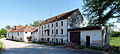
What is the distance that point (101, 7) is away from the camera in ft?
73.5

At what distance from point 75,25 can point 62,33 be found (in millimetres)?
4333

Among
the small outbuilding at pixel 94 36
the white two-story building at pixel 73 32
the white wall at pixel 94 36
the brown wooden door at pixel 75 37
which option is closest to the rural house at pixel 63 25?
the white two-story building at pixel 73 32

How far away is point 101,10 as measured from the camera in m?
21.8

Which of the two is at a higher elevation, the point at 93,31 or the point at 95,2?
the point at 95,2

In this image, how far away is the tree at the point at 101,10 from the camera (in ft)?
66.2

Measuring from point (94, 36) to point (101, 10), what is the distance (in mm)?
7493

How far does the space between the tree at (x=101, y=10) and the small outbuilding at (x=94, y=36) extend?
16.0 ft

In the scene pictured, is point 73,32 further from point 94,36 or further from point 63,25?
point 94,36

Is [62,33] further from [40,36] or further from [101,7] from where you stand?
[40,36]

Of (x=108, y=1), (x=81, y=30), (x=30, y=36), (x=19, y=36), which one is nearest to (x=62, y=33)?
(x=81, y=30)

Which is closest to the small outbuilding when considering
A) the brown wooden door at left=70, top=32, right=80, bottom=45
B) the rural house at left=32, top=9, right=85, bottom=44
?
the brown wooden door at left=70, top=32, right=80, bottom=45

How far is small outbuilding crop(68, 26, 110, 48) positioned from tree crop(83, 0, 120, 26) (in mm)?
4867

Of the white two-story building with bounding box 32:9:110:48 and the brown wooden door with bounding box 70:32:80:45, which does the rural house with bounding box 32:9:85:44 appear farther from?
the brown wooden door with bounding box 70:32:80:45

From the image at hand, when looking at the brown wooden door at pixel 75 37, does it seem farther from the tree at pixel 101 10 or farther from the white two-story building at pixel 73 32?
the tree at pixel 101 10
